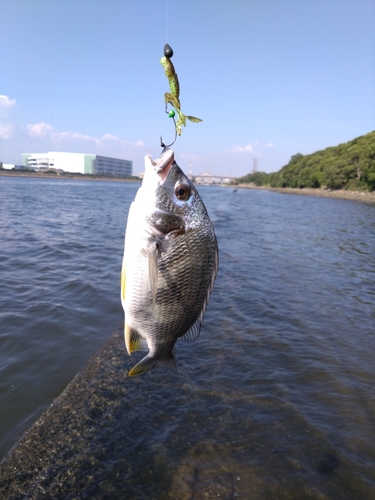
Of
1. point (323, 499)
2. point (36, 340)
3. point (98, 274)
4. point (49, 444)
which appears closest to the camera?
point (323, 499)

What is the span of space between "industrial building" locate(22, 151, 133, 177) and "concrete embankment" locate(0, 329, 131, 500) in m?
152

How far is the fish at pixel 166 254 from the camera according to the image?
2311mm

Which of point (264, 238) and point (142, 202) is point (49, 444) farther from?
point (264, 238)

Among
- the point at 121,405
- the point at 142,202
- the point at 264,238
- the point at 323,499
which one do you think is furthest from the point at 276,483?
the point at 264,238

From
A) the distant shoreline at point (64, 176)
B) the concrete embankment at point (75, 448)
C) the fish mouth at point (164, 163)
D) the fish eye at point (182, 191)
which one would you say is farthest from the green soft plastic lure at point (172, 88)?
the distant shoreline at point (64, 176)

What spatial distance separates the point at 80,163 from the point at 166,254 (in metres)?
159

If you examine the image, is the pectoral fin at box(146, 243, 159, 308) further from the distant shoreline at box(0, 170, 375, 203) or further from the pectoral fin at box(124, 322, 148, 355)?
the distant shoreline at box(0, 170, 375, 203)

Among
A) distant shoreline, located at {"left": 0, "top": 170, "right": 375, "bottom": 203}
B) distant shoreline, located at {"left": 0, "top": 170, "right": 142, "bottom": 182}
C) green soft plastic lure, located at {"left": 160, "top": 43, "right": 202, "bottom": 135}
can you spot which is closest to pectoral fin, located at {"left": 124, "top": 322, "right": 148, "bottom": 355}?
green soft plastic lure, located at {"left": 160, "top": 43, "right": 202, "bottom": 135}

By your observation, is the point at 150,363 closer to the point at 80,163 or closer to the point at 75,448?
the point at 75,448

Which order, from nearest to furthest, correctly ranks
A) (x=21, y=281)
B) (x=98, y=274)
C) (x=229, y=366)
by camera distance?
(x=229, y=366) → (x=21, y=281) → (x=98, y=274)

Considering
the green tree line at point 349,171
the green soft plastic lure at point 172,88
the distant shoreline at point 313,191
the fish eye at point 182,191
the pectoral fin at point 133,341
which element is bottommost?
the pectoral fin at point 133,341

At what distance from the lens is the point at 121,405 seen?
4.80 meters

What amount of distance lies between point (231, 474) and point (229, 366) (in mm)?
2311

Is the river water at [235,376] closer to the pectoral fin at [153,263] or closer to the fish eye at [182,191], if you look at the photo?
the pectoral fin at [153,263]
